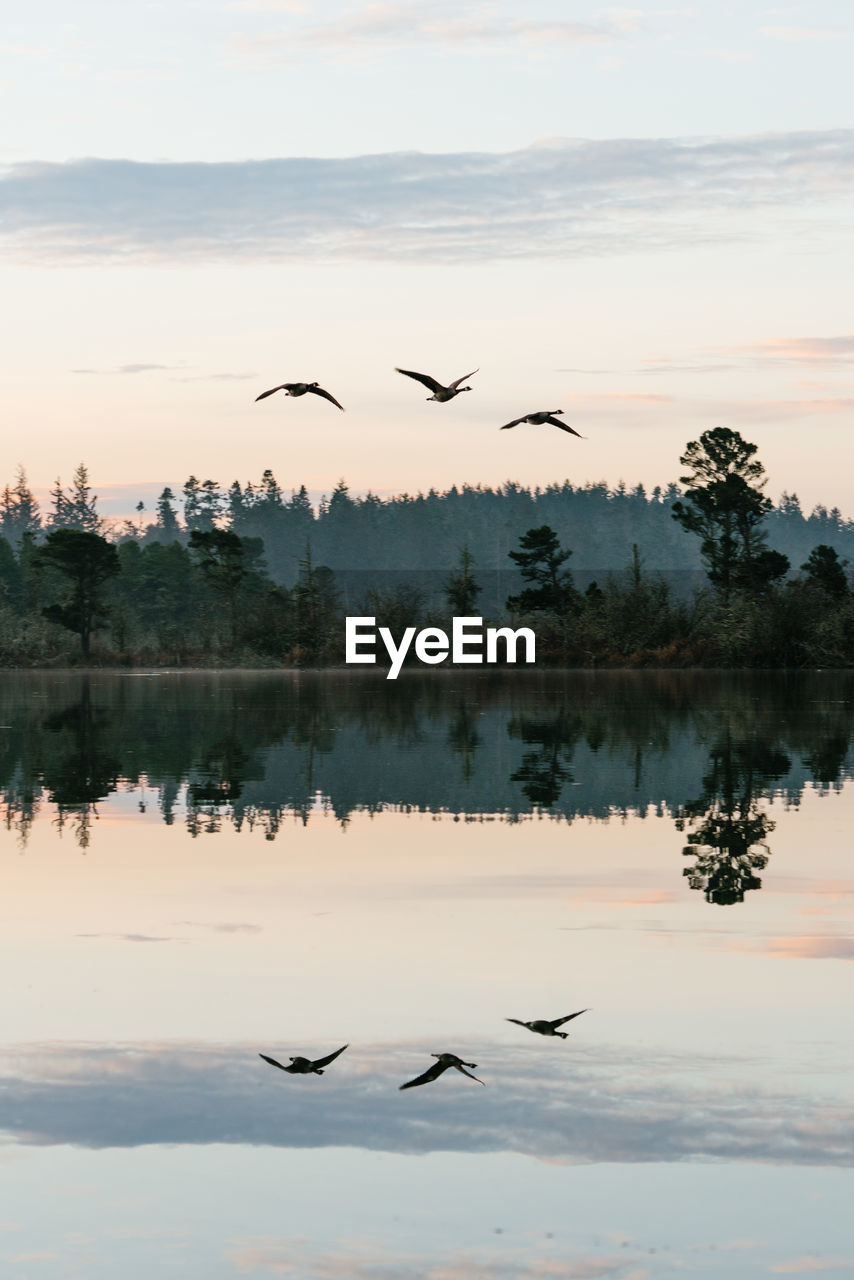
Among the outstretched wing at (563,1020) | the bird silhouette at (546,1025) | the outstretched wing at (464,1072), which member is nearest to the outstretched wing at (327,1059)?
the outstretched wing at (464,1072)

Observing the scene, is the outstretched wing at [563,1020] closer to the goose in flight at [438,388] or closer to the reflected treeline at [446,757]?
the reflected treeline at [446,757]

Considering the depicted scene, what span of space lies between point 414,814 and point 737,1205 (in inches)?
468

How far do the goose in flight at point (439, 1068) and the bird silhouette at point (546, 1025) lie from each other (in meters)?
0.61

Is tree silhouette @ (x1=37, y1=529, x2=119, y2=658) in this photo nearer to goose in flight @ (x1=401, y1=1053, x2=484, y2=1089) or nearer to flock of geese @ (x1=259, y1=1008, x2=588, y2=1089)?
flock of geese @ (x1=259, y1=1008, x2=588, y2=1089)

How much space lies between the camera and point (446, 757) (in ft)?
81.4

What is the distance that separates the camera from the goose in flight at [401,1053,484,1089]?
7.39 metres

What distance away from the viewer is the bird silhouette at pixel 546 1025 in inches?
326

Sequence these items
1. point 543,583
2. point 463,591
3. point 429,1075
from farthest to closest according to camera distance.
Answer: point 543,583 → point 463,591 → point 429,1075

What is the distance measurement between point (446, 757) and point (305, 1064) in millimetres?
17162

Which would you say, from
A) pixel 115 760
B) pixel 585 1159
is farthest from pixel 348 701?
pixel 585 1159

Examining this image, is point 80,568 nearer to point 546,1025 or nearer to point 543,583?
point 543,583

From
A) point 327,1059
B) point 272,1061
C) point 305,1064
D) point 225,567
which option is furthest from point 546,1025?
point 225,567

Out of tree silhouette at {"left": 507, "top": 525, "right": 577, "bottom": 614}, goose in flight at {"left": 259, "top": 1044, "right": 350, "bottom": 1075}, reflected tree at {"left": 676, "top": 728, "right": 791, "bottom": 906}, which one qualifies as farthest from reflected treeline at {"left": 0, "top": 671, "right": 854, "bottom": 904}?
tree silhouette at {"left": 507, "top": 525, "right": 577, "bottom": 614}

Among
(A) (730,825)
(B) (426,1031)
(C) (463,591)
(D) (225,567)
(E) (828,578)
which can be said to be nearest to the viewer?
(B) (426,1031)
